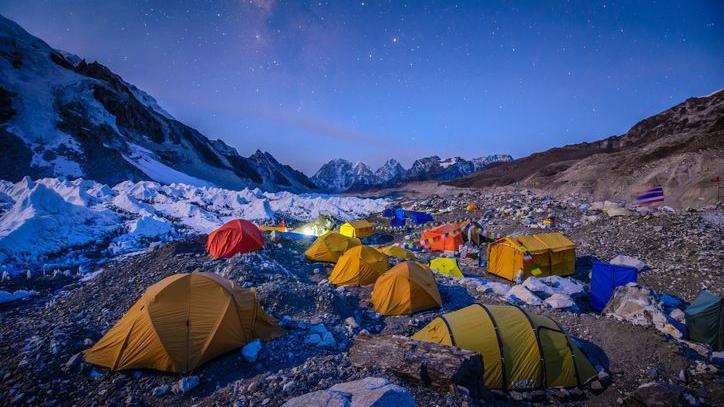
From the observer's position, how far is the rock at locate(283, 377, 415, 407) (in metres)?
3.01

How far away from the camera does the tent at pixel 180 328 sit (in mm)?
4938

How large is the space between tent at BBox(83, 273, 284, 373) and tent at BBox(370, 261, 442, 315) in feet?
11.3

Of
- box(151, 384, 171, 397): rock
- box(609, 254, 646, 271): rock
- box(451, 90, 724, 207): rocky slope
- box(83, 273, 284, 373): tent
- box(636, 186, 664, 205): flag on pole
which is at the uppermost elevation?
box(451, 90, 724, 207): rocky slope

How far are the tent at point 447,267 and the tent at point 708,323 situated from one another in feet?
22.3

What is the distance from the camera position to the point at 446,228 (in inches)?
743

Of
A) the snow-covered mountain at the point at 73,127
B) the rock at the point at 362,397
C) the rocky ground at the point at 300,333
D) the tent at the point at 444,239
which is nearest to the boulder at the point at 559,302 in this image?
the rocky ground at the point at 300,333

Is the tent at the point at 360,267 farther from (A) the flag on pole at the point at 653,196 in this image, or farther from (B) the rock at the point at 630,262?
(A) the flag on pole at the point at 653,196

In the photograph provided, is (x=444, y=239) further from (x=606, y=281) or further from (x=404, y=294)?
(x=404, y=294)

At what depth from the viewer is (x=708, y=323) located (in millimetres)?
7000

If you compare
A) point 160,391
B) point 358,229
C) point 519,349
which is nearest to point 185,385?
point 160,391

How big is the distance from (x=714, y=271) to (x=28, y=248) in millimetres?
26118

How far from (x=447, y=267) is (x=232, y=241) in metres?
9.82

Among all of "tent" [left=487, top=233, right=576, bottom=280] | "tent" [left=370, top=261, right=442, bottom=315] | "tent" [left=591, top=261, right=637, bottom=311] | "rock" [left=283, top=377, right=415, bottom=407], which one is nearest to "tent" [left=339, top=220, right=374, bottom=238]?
"tent" [left=487, top=233, right=576, bottom=280]

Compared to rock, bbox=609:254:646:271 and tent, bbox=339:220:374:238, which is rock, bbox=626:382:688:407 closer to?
rock, bbox=609:254:646:271
